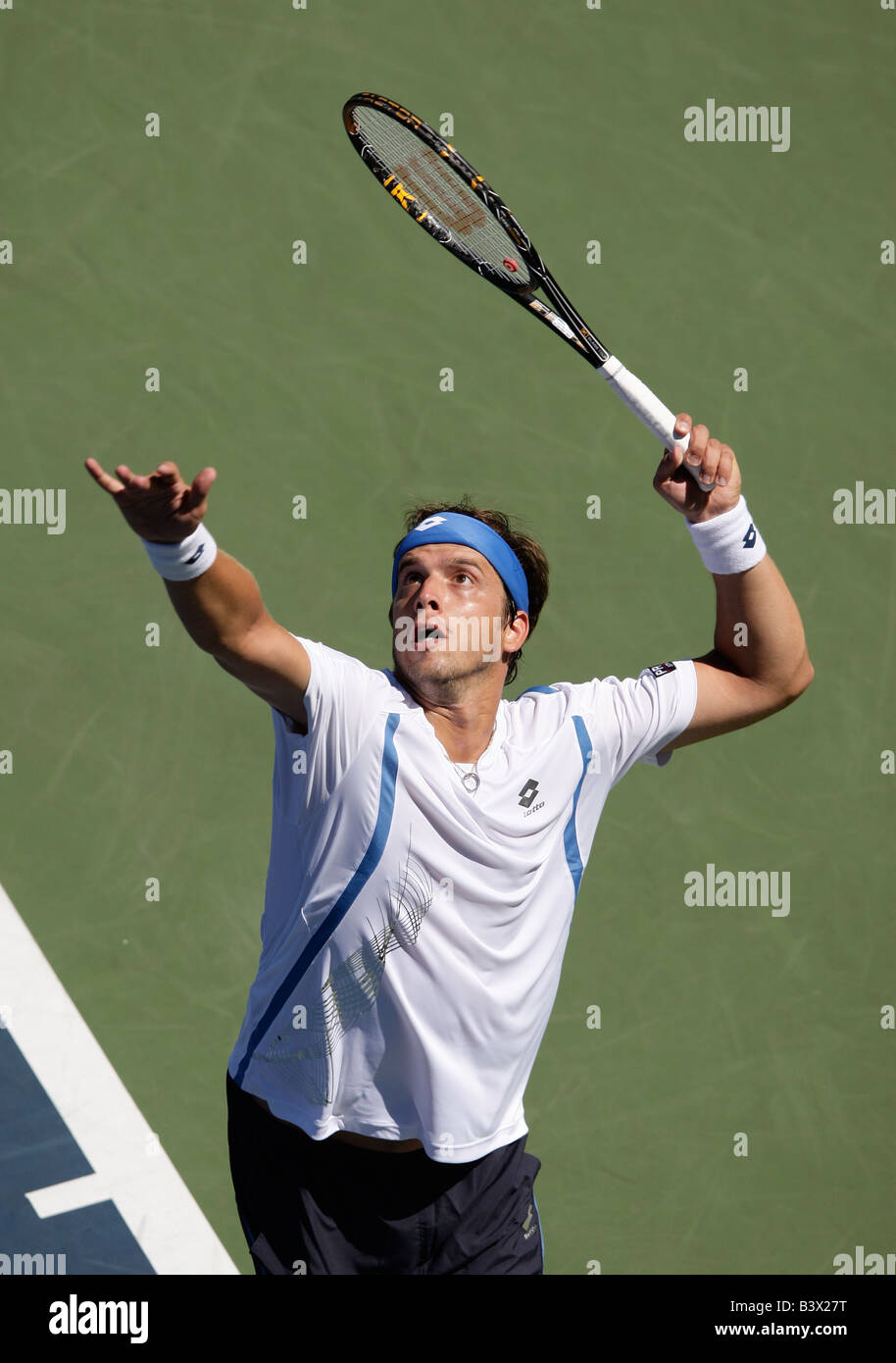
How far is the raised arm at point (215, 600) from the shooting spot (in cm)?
252

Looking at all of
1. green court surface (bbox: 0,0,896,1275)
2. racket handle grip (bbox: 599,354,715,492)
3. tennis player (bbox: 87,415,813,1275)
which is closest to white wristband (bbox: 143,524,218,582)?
tennis player (bbox: 87,415,813,1275)

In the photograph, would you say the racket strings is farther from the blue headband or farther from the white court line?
the white court line

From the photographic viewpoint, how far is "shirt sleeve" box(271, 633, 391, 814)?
9.32 ft

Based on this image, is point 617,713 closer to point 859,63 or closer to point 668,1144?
point 668,1144

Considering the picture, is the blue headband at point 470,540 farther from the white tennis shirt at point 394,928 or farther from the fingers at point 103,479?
the fingers at point 103,479

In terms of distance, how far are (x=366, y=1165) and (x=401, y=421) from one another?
9.95ft

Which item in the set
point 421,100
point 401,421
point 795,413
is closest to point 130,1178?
point 401,421

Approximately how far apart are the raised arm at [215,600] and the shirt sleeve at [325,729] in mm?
30

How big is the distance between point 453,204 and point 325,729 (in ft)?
5.54

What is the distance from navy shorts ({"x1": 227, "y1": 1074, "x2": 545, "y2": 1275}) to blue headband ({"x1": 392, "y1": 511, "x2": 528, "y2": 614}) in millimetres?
1247

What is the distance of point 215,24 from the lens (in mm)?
5379

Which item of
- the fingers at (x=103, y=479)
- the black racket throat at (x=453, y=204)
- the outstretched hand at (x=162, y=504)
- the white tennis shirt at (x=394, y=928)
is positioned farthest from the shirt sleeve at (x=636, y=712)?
the fingers at (x=103, y=479)

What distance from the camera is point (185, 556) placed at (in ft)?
8.45

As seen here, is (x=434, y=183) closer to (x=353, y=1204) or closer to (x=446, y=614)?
(x=446, y=614)
